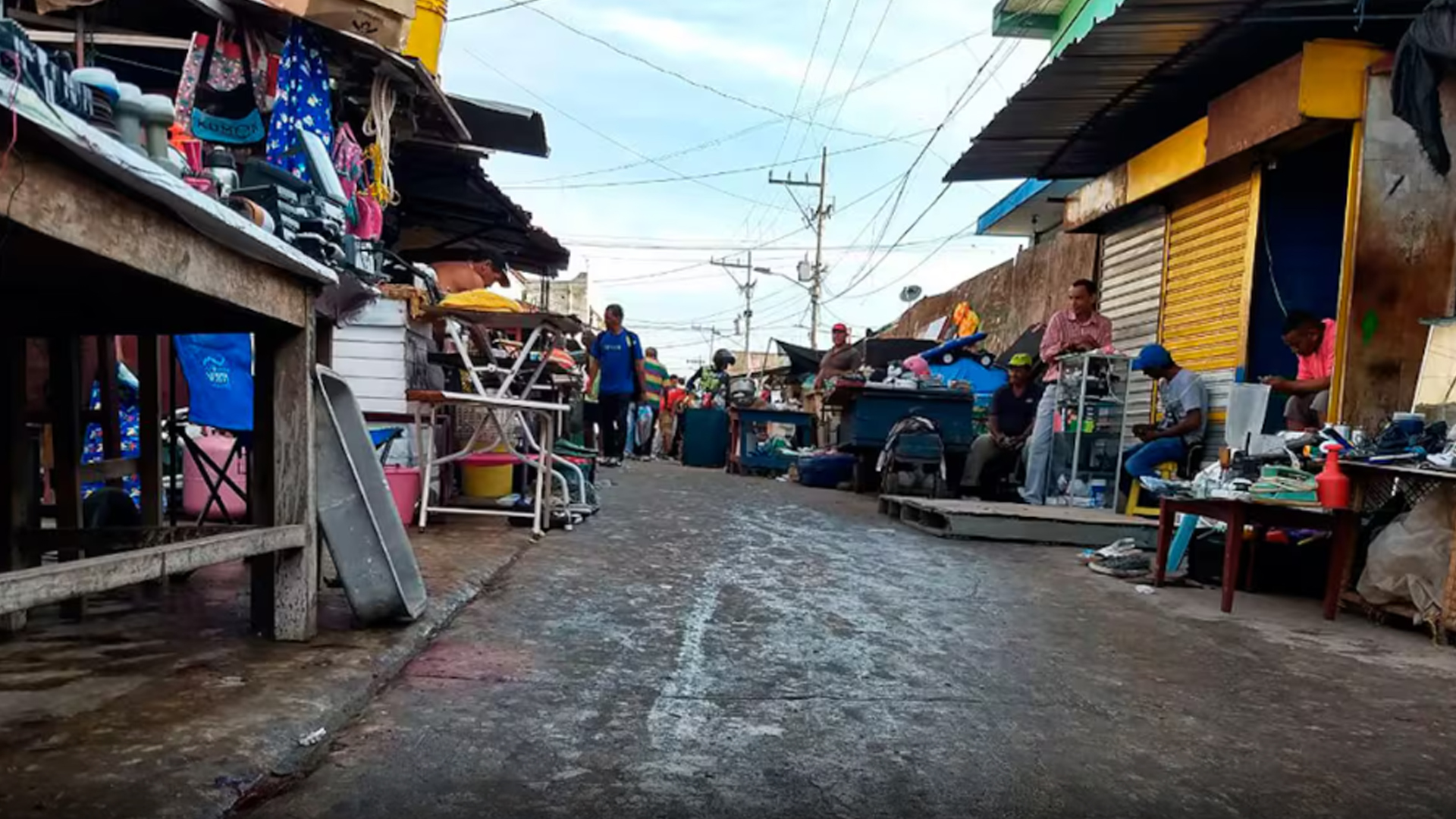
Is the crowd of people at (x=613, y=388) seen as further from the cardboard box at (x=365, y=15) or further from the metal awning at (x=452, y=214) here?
the cardboard box at (x=365, y=15)

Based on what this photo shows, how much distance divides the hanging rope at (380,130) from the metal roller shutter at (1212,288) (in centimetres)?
603

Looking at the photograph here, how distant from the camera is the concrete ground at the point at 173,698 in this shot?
173cm

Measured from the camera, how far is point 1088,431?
7398 mm

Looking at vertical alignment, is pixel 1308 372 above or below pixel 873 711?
above

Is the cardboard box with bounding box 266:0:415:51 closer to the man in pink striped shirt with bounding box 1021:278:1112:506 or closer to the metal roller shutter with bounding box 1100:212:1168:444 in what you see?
the man in pink striped shirt with bounding box 1021:278:1112:506

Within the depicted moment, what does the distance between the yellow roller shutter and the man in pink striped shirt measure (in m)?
0.54

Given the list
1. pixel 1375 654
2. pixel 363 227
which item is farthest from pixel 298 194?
pixel 1375 654

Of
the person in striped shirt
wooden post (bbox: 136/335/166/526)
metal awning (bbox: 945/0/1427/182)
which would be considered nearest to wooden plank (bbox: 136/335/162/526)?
wooden post (bbox: 136/335/166/526)

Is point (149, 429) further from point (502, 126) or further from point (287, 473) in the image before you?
point (502, 126)

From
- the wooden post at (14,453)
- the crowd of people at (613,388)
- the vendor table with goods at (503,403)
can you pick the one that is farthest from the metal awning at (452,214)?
the wooden post at (14,453)

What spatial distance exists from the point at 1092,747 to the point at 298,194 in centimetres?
289

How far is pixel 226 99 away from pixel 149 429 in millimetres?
2851

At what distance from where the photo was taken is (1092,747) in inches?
89.7

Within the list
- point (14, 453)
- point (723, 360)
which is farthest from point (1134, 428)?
point (723, 360)
